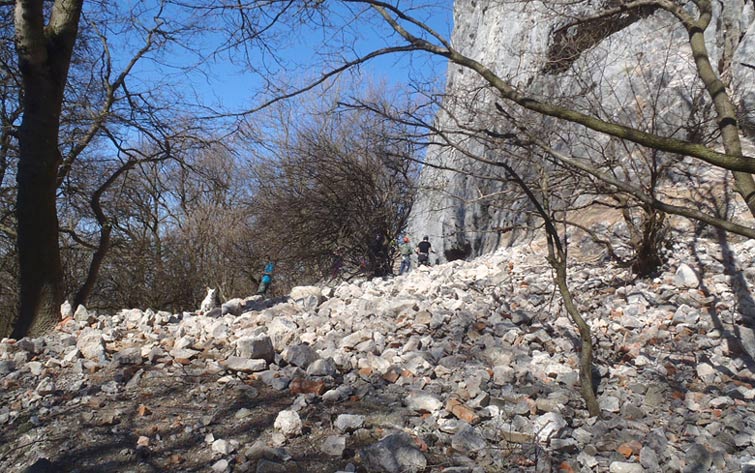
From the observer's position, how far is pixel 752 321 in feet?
14.1

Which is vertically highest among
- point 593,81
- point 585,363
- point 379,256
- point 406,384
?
point 593,81

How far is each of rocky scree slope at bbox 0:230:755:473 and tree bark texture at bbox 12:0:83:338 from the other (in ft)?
1.28

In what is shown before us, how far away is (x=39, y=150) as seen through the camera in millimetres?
4445

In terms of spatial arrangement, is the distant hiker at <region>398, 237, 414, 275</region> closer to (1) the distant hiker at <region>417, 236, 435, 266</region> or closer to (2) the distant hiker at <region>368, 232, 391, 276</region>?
(1) the distant hiker at <region>417, 236, 435, 266</region>

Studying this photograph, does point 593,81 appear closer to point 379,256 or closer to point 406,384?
point 406,384

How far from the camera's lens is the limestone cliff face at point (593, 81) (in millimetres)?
5672

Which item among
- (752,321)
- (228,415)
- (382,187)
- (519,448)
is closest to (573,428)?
(519,448)

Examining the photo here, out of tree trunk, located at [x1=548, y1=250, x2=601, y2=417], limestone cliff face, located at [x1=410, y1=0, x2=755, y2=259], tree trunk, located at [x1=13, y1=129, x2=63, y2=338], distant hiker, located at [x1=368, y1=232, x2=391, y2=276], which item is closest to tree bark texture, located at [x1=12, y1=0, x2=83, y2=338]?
tree trunk, located at [x1=13, y1=129, x2=63, y2=338]

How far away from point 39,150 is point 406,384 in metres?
3.44

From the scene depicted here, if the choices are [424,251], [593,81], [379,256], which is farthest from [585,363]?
[379,256]

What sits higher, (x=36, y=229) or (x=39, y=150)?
(x=39, y=150)

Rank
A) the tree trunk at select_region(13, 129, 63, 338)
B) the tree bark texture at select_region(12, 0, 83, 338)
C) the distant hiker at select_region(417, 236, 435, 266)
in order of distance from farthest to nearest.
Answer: the distant hiker at select_region(417, 236, 435, 266)
the tree trunk at select_region(13, 129, 63, 338)
the tree bark texture at select_region(12, 0, 83, 338)

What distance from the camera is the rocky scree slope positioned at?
8.46 feet

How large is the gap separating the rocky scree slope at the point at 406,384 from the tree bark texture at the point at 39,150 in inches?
15.4
